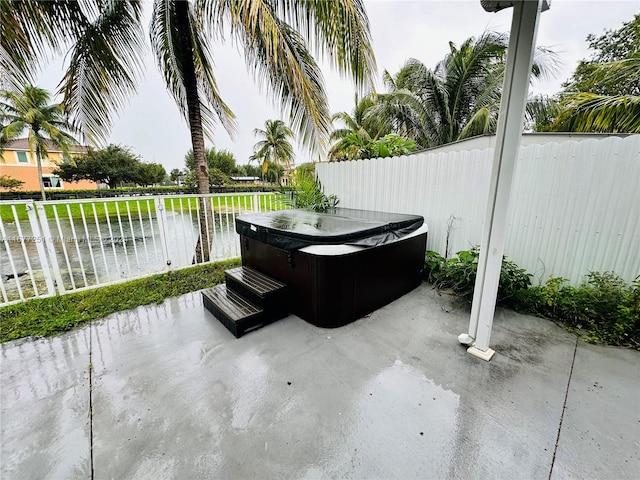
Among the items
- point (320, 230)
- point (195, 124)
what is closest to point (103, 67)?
point (195, 124)

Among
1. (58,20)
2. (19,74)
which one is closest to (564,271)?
(19,74)

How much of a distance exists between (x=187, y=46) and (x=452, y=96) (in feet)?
27.6

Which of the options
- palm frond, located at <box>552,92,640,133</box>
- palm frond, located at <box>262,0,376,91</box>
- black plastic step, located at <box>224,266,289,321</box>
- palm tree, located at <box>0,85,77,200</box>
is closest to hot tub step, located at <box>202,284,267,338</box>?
black plastic step, located at <box>224,266,289,321</box>

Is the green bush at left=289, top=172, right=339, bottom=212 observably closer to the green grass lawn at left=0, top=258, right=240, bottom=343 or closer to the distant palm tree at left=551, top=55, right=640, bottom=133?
the green grass lawn at left=0, top=258, right=240, bottom=343

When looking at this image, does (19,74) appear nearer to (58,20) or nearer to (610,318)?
(58,20)

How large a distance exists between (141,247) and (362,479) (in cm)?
793

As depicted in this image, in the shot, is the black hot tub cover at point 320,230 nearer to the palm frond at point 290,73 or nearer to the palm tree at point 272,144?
the palm frond at point 290,73

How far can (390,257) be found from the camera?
274cm

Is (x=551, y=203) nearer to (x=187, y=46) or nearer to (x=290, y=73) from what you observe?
(x=290, y=73)

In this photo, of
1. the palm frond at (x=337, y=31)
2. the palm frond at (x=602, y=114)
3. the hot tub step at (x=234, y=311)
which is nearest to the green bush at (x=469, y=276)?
the hot tub step at (x=234, y=311)

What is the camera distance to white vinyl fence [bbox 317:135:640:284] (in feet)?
7.20

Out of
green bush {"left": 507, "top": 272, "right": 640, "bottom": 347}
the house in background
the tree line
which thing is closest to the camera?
green bush {"left": 507, "top": 272, "right": 640, "bottom": 347}

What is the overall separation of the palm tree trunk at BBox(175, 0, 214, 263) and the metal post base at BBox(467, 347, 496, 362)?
3.94m

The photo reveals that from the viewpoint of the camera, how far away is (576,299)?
7.81ft
